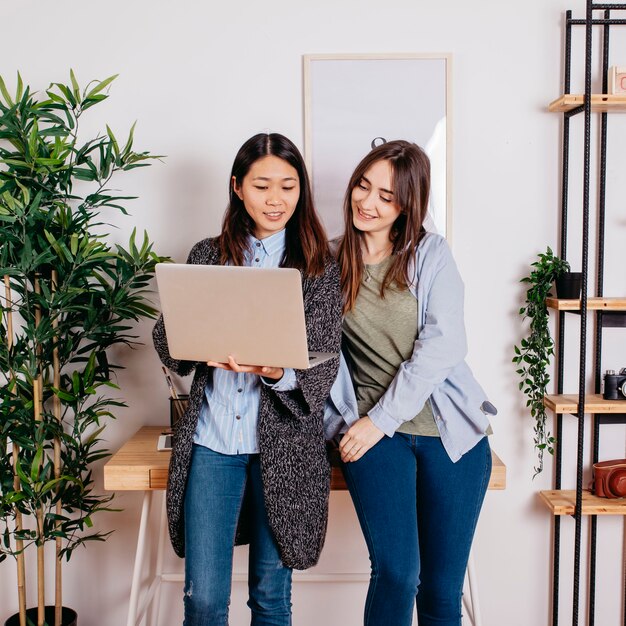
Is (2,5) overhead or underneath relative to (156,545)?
overhead

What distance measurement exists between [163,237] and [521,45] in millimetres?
1174

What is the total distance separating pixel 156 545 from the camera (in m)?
2.26

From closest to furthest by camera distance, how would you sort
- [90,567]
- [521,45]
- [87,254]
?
[87,254] → [521,45] → [90,567]

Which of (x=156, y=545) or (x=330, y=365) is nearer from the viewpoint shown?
(x=330, y=365)

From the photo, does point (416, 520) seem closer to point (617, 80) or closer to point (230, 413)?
point (230, 413)

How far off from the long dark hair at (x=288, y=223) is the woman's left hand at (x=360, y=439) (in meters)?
0.34

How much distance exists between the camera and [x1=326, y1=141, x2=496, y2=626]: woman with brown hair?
1479mm

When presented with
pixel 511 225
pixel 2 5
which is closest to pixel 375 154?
pixel 511 225

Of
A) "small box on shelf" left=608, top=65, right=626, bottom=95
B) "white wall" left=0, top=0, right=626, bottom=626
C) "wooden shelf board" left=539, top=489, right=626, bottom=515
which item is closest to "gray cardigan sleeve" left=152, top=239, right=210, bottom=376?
"white wall" left=0, top=0, right=626, bottom=626

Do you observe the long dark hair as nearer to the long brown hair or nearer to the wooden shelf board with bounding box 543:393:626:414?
the long brown hair

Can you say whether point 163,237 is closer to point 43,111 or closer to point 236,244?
point 43,111

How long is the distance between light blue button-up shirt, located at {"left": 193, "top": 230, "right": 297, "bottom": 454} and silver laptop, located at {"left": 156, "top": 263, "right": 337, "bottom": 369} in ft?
0.48

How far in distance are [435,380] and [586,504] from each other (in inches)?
31.2

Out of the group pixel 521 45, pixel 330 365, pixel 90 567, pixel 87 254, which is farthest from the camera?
pixel 90 567
